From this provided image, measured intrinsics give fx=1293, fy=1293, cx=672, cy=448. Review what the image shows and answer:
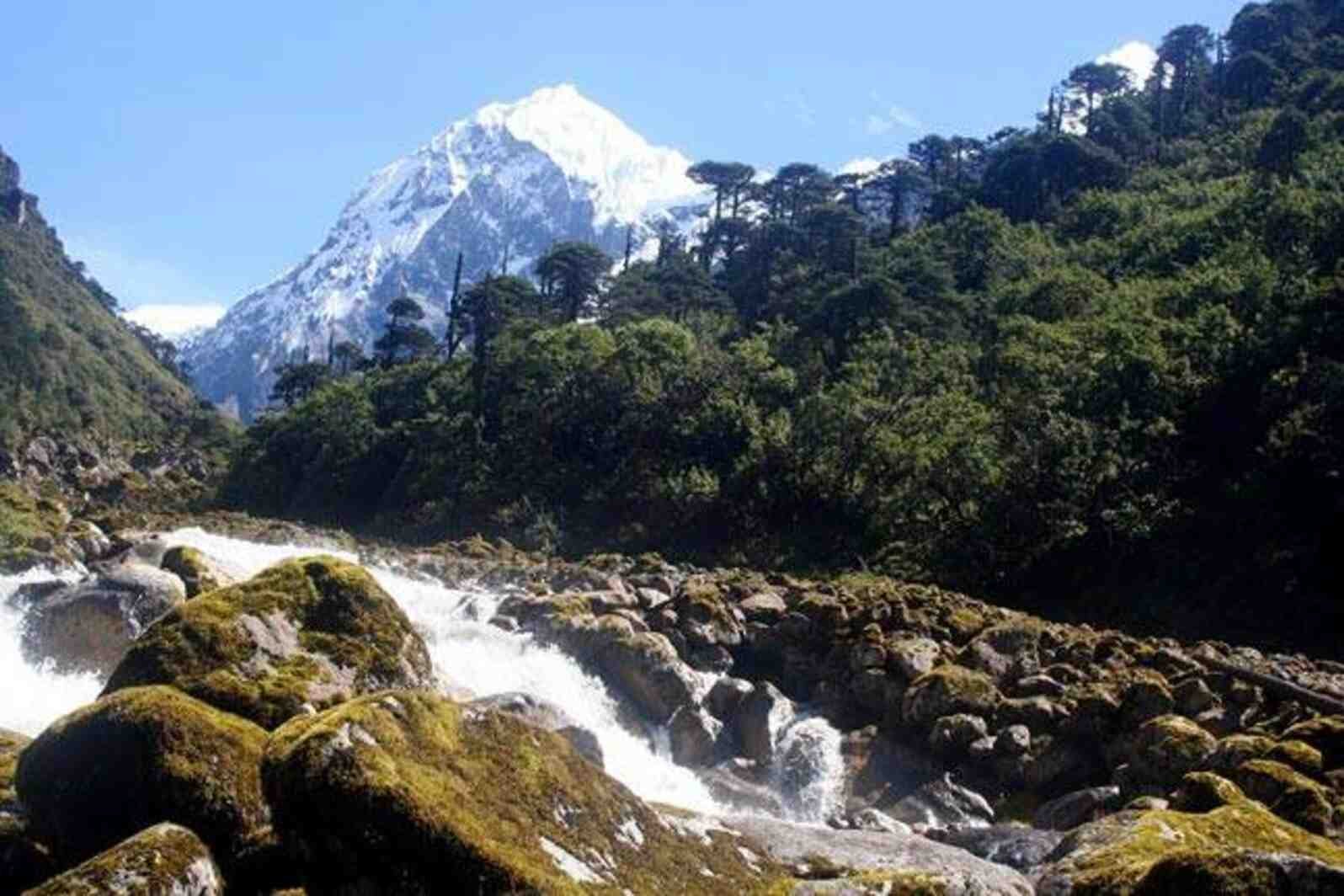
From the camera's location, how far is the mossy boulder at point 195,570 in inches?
902

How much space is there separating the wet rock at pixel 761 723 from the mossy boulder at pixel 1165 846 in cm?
1347

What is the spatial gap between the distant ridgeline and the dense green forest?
61.8 ft

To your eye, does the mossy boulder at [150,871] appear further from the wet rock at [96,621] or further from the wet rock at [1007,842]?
the wet rock at [96,621]

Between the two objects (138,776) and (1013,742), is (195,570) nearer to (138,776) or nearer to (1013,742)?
(138,776)

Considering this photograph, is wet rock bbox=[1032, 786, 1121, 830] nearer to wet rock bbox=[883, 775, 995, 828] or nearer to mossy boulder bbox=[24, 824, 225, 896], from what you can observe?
wet rock bbox=[883, 775, 995, 828]

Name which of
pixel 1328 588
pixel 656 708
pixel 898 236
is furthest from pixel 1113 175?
pixel 656 708

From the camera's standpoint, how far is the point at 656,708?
25.4 metres

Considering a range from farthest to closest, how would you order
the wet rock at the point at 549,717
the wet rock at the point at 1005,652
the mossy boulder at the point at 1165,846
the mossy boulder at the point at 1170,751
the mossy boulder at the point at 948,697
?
the wet rock at the point at 1005,652 → the mossy boulder at the point at 948,697 → the mossy boulder at the point at 1170,751 → the wet rock at the point at 549,717 → the mossy boulder at the point at 1165,846

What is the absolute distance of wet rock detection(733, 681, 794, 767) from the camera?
81.1 feet

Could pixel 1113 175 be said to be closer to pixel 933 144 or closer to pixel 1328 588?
pixel 933 144

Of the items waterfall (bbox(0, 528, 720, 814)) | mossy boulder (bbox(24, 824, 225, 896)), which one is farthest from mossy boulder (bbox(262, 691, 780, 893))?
waterfall (bbox(0, 528, 720, 814))

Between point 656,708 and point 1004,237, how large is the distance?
206ft

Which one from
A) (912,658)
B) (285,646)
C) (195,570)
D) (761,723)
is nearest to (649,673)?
(761,723)

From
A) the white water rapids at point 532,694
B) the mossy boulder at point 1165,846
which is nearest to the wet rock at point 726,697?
the white water rapids at point 532,694
